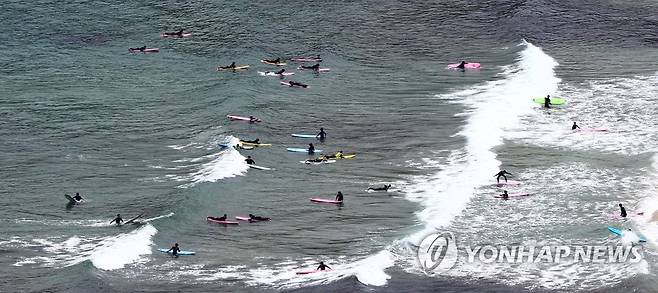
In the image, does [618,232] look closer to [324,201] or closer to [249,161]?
[324,201]

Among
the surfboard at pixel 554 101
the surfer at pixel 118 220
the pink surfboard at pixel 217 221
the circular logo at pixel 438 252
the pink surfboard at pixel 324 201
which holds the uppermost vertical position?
the surfboard at pixel 554 101

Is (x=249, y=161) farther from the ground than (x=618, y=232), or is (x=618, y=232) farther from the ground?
(x=249, y=161)

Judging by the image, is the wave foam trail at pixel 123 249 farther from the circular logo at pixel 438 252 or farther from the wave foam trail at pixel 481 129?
the circular logo at pixel 438 252

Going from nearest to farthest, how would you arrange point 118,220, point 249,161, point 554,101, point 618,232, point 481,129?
point 618,232
point 118,220
point 249,161
point 481,129
point 554,101

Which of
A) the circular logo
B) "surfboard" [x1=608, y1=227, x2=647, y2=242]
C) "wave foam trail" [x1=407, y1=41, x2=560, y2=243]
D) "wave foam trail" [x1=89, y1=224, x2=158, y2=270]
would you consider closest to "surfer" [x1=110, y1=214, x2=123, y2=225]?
"wave foam trail" [x1=89, y1=224, x2=158, y2=270]

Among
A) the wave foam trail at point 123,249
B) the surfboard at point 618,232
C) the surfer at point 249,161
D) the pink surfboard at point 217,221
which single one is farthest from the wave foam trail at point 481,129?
the wave foam trail at point 123,249

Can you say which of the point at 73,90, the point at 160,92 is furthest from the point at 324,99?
the point at 73,90

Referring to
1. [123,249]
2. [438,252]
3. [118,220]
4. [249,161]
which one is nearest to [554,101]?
[249,161]
